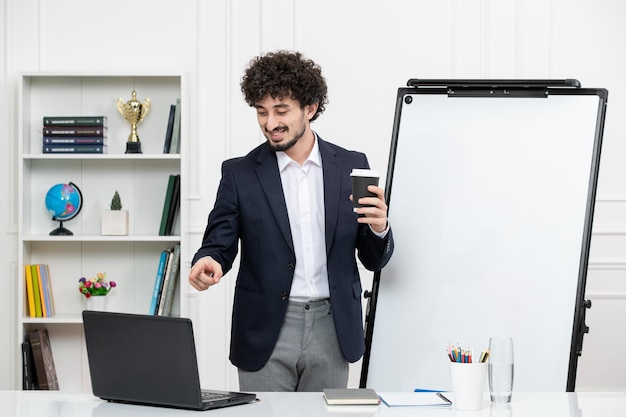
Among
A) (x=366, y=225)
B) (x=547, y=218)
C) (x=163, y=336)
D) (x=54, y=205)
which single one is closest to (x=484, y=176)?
(x=547, y=218)

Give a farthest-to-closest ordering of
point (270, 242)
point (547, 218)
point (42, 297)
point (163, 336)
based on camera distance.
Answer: point (42, 297) → point (547, 218) → point (270, 242) → point (163, 336)

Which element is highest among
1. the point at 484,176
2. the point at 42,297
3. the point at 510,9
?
the point at 510,9

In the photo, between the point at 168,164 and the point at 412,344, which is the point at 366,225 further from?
the point at 168,164

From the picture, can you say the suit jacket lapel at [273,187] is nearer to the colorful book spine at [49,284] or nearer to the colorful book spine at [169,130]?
the colorful book spine at [169,130]

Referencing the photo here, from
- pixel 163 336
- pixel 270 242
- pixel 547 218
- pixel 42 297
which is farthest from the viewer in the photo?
pixel 42 297

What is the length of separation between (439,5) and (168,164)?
65.6 inches

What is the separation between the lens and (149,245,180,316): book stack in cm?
406

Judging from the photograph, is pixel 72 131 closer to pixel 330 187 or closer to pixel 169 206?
pixel 169 206

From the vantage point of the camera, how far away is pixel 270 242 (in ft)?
8.09

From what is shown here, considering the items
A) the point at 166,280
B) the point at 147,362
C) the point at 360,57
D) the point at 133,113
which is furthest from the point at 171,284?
the point at 147,362

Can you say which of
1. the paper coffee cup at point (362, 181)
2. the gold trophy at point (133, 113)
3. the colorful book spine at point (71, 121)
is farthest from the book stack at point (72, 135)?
the paper coffee cup at point (362, 181)

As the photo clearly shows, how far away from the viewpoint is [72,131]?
13.4 ft

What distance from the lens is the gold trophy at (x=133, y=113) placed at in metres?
4.09

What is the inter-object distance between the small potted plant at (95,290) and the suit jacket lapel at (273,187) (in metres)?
1.87
